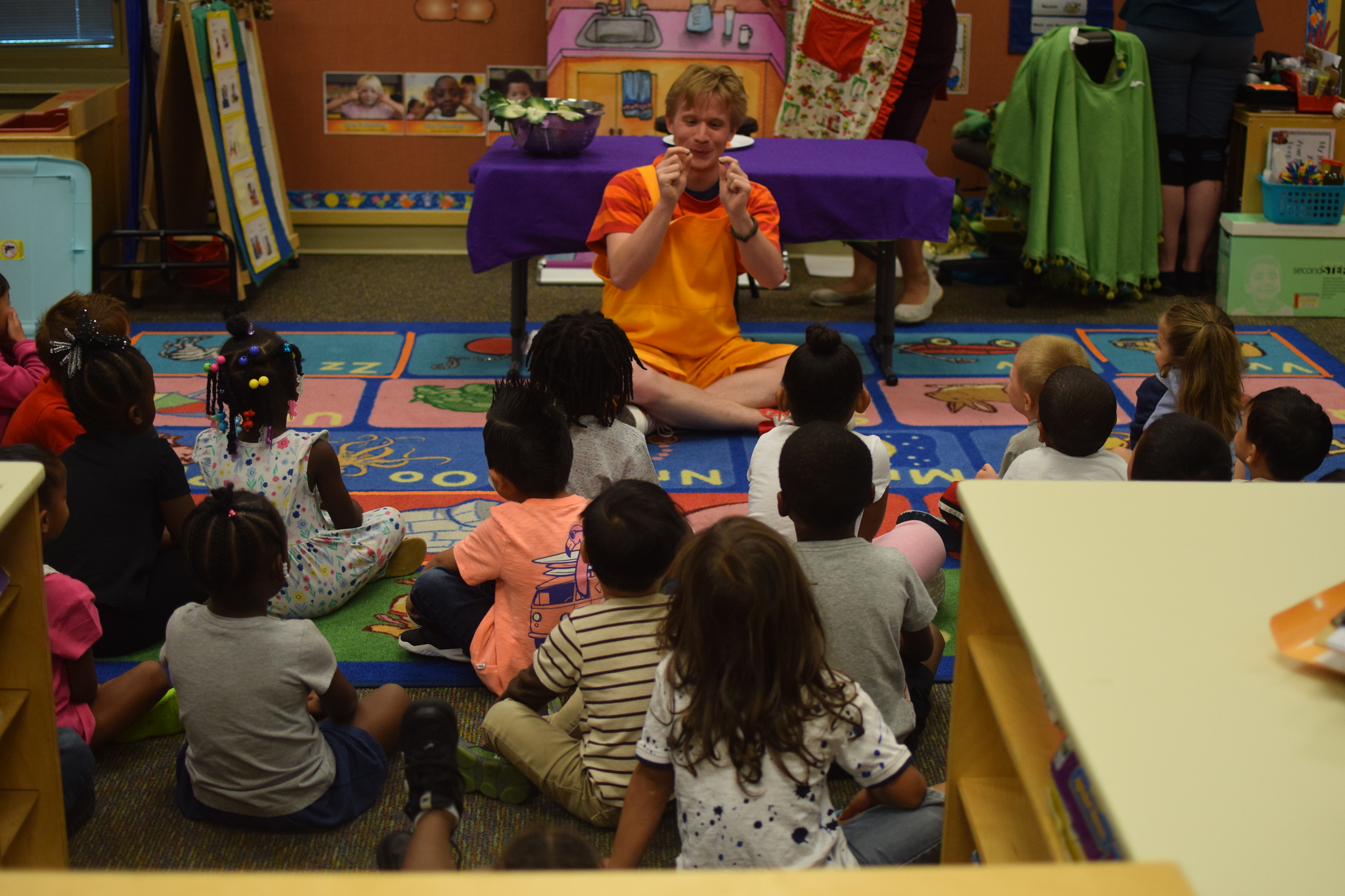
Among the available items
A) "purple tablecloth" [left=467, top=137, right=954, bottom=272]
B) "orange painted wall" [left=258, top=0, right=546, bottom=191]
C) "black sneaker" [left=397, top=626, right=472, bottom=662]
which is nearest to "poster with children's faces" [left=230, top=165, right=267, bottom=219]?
"orange painted wall" [left=258, top=0, right=546, bottom=191]

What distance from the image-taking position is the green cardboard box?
472 cm

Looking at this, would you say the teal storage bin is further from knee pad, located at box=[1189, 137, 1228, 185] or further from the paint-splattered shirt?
knee pad, located at box=[1189, 137, 1228, 185]

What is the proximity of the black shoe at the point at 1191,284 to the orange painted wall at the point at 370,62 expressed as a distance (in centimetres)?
288

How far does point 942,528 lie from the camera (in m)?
2.89

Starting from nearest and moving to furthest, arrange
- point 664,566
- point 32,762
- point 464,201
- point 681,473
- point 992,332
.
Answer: point 32,762, point 664,566, point 681,473, point 992,332, point 464,201

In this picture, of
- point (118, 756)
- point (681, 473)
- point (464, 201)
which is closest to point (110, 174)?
point (464, 201)

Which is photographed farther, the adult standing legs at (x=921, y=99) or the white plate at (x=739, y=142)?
the adult standing legs at (x=921, y=99)

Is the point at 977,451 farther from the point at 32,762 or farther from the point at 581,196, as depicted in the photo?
the point at 32,762

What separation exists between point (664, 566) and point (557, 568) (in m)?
0.35

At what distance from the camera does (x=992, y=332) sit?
463 centimetres

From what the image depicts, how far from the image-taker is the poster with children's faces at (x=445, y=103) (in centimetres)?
559

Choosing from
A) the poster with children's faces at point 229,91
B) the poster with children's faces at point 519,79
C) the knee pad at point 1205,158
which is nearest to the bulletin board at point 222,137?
the poster with children's faces at point 229,91

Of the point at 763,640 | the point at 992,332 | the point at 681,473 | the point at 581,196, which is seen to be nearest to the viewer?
the point at 763,640

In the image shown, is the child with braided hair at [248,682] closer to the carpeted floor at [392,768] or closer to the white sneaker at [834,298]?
the carpeted floor at [392,768]
